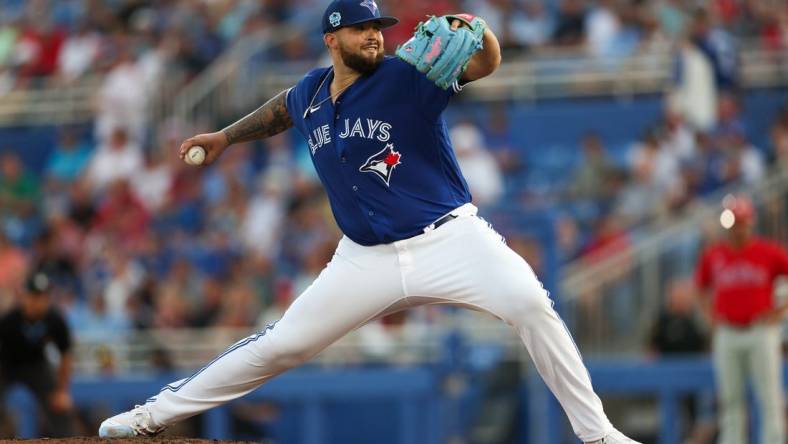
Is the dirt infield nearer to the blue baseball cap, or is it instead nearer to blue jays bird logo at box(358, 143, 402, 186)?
blue jays bird logo at box(358, 143, 402, 186)

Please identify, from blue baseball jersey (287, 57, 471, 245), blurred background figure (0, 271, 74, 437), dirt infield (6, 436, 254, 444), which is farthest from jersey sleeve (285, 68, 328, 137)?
blurred background figure (0, 271, 74, 437)

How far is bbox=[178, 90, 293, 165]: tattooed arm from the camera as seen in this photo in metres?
7.32

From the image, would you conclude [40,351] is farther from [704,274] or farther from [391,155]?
[391,155]

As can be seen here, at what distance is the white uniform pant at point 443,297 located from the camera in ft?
21.8

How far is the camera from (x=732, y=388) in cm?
1162

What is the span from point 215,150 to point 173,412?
1.27 meters

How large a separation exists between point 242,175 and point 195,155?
9408mm

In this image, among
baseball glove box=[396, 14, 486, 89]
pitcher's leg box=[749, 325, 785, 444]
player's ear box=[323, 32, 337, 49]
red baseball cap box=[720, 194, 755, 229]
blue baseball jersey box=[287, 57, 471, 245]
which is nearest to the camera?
baseball glove box=[396, 14, 486, 89]

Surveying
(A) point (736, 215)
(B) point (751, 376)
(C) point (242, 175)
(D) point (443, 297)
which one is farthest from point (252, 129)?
(C) point (242, 175)

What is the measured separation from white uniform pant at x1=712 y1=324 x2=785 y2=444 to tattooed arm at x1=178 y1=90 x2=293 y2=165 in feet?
18.0

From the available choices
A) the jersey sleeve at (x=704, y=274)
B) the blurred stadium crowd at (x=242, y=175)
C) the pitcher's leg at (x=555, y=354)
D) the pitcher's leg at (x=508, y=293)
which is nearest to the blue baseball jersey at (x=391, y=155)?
the pitcher's leg at (x=508, y=293)

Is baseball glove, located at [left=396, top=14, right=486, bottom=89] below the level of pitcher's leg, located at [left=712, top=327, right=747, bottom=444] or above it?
above

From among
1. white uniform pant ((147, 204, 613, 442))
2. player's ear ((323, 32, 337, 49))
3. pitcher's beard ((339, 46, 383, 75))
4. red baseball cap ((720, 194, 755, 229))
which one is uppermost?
player's ear ((323, 32, 337, 49))

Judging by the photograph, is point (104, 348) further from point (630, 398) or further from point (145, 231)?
point (630, 398)
